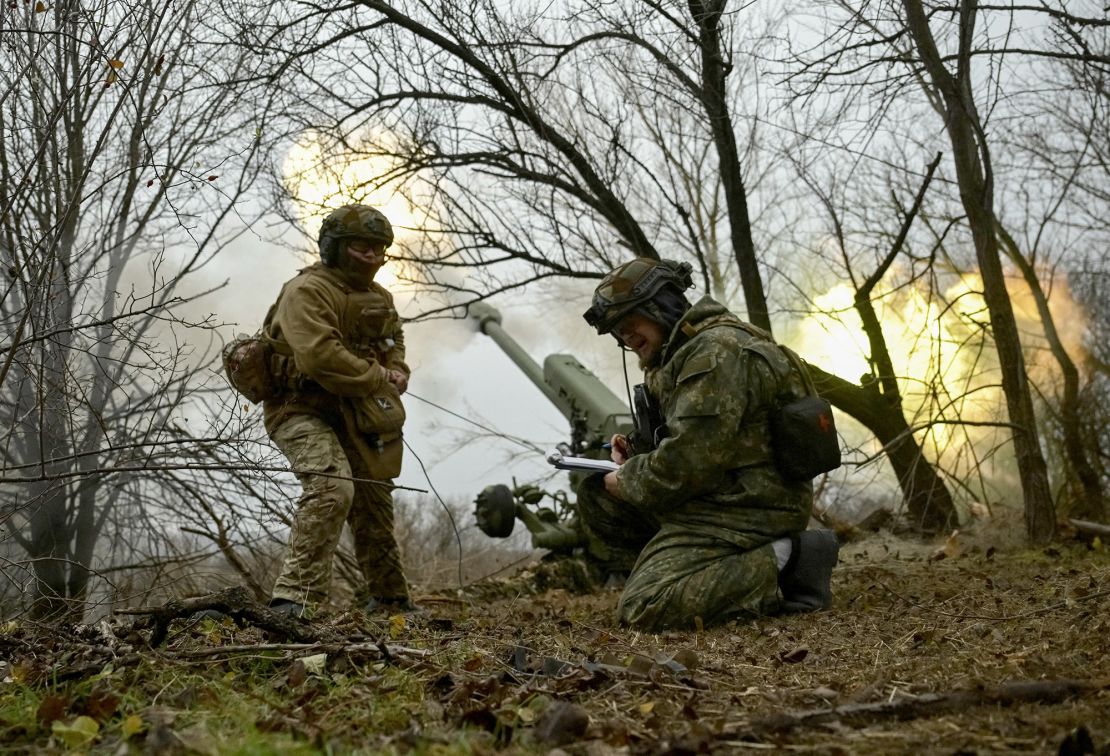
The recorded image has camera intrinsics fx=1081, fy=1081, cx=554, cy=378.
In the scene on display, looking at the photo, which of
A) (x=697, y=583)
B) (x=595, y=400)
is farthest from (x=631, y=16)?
(x=697, y=583)

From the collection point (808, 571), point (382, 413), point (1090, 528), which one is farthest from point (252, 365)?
point (1090, 528)

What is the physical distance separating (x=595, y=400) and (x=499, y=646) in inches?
189

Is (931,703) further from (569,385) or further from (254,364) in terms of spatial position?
(569,385)

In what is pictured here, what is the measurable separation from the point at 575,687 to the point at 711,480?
2075 mm

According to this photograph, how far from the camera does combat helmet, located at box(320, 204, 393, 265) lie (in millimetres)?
5801

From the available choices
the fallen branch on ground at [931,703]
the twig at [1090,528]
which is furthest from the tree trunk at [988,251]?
the fallen branch on ground at [931,703]

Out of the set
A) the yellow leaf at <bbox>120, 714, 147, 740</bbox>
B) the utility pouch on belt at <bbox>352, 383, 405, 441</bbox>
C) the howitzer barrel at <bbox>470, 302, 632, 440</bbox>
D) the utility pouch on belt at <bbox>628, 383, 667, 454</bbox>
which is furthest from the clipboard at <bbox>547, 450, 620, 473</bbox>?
the yellow leaf at <bbox>120, 714, 147, 740</bbox>

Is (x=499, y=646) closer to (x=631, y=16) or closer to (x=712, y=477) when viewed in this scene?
(x=712, y=477)

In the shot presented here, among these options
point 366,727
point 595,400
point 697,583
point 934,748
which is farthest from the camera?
point 595,400

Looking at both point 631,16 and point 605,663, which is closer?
point 605,663

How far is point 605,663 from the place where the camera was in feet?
11.1

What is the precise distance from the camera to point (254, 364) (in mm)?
5691

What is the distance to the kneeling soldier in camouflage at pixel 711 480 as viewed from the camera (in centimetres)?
489

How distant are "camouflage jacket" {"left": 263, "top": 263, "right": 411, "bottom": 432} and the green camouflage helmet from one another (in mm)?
1260
